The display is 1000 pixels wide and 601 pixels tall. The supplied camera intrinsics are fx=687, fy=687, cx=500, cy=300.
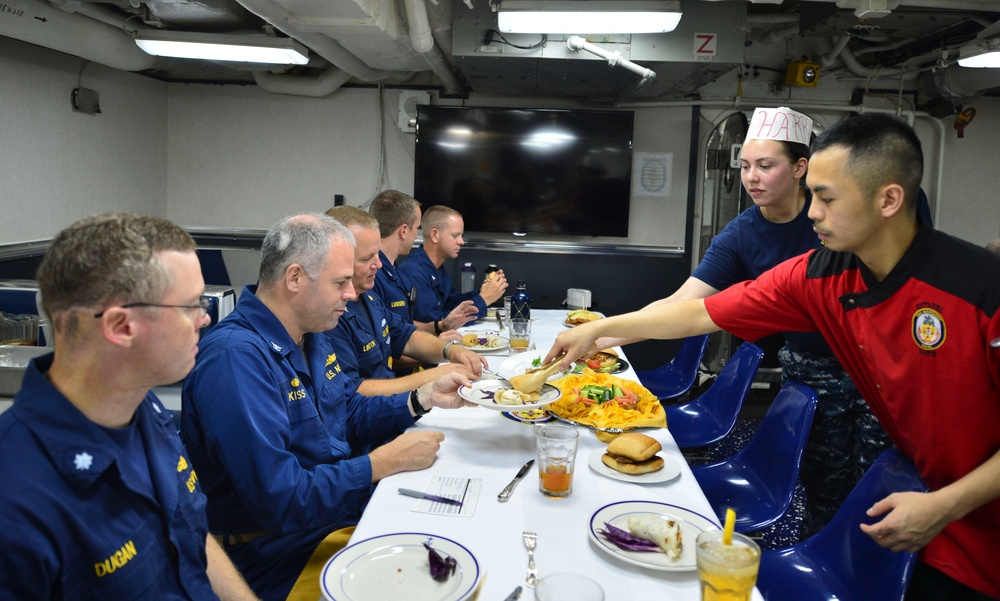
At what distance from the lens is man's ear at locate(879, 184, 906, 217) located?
5.48ft

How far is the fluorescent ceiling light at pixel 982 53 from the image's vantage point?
4.27 meters

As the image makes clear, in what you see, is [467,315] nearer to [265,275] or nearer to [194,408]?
[265,275]

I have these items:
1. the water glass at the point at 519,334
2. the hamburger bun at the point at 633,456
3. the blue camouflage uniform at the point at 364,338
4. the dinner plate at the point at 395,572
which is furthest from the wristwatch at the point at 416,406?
the water glass at the point at 519,334

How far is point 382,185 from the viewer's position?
6.41 m

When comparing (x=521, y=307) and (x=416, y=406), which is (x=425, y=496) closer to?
(x=416, y=406)

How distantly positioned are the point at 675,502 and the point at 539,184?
4695 millimetres

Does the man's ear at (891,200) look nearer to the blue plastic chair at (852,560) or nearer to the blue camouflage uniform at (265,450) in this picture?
the blue plastic chair at (852,560)

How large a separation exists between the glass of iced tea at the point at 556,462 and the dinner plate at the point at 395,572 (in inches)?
14.5

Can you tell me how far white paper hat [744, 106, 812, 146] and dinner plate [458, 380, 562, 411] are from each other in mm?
1460

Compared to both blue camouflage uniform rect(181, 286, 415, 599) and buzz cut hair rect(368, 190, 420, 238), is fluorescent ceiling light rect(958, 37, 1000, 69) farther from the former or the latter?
blue camouflage uniform rect(181, 286, 415, 599)

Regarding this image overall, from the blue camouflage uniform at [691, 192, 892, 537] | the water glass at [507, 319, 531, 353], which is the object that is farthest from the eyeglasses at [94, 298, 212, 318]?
the blue camouflage uniform at [691, 192, 892, 537]

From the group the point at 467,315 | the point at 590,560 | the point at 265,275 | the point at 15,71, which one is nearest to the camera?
the point at 590,560

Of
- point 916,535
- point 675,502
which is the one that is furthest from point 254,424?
point 916,535

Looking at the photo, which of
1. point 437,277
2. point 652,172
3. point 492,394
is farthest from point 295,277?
point 652,172
